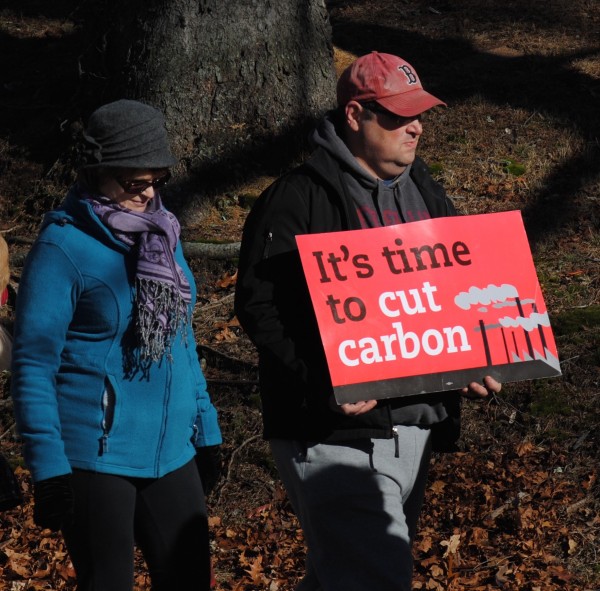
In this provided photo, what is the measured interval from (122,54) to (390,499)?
22.3 feet

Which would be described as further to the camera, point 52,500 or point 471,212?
point 471,212

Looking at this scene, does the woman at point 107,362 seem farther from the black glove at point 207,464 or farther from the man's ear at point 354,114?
the man's ear at point 354,114

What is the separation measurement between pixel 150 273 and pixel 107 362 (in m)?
0.33

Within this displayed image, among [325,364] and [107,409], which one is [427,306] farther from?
[107,409]

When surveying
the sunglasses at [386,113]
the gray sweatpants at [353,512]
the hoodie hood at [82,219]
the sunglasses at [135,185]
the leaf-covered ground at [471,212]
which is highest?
the sunglasses at [386,113]

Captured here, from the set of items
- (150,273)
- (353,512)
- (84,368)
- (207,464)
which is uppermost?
(150,273)

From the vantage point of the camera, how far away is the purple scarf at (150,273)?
3205 millimetres

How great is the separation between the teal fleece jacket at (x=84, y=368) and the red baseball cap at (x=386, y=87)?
0.95m

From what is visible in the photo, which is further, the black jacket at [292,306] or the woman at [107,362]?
the black jacket at [292,306]

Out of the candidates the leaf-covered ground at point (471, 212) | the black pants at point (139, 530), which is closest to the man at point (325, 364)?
the black pants at point (139, 530)

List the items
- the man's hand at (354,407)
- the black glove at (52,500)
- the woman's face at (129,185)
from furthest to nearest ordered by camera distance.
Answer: the woman's face at (129,185), the man's hand at (354,407), the black glove at (52,500)

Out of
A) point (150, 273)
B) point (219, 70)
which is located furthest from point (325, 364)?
point (219, 70)

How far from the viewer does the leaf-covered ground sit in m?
5.27

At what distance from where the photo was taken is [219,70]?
29.9 ft
